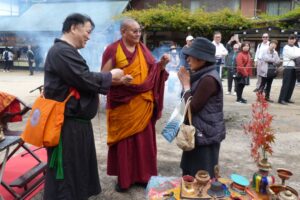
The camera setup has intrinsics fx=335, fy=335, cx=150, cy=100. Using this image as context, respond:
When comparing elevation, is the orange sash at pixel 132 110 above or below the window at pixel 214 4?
below

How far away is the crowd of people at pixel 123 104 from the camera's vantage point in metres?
2.65

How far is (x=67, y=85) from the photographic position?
264cm

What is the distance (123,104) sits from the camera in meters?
3.50

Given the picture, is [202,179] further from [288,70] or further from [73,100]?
[288,70]

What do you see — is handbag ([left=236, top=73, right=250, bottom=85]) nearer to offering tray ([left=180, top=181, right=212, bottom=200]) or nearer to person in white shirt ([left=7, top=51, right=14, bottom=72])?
offering tray ([left=180, top=181, right=212, bottom=200])

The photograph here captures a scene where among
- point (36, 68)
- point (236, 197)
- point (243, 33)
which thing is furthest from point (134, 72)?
point (36, 68)

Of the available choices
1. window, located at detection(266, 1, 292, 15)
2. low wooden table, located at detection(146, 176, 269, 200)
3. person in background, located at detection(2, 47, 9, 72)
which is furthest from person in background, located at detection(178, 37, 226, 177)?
window, located at detection(266, 1, 292, 15)

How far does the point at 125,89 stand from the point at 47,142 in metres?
1.10

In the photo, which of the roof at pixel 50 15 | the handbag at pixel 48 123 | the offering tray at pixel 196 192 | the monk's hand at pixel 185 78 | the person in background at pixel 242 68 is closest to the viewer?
the offering tray at pixel 196 192

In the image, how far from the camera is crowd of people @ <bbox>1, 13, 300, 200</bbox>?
8.71ft

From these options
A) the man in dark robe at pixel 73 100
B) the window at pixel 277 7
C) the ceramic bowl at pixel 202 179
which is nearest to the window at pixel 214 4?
the window at pixel 277 7

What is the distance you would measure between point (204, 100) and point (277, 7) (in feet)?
71.2

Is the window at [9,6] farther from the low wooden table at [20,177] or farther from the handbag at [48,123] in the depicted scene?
the handbag at [48,123]

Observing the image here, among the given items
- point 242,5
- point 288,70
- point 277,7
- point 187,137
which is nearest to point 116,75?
point 187,137
